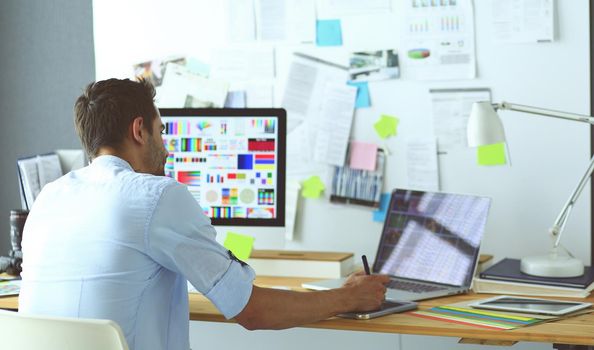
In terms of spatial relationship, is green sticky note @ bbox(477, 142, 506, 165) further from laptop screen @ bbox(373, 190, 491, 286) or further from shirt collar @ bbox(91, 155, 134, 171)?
shirt collar @ bbox(91, 155, 134, 171)

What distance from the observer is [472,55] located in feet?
8.90

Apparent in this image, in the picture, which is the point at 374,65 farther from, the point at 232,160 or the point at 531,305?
the point at 531,305

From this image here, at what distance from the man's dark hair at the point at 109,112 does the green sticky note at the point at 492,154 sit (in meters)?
1.15

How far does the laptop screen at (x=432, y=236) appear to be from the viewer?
7.96 ft

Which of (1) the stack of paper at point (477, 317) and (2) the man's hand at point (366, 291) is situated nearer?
(1) the stack of paper at point (477, 317)

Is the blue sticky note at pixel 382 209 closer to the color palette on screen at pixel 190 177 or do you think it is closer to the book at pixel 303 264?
the book at pixel 303 264

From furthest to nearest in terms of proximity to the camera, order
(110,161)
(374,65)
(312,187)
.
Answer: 1. (312,187)
2. (374,65)
3. (110,161)

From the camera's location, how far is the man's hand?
2055 mm

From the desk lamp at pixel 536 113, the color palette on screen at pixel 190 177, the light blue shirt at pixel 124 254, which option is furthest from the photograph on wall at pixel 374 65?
the light blue shirt at pixel 124 254

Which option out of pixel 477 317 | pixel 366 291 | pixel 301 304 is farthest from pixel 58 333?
pixel 477 317

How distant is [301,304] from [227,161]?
802 mm

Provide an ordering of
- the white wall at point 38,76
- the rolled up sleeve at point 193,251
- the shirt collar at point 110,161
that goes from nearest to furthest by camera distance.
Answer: the rolled up sleeve at point 193,251 → the shirt collar at point 110,161 → the white wall at point 38,76

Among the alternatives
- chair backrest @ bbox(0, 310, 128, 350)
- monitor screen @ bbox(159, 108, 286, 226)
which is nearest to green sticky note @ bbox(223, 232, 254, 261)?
monitor screen @ bbox(159, 108, 286, 226)

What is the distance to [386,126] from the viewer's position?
2.82 meters
